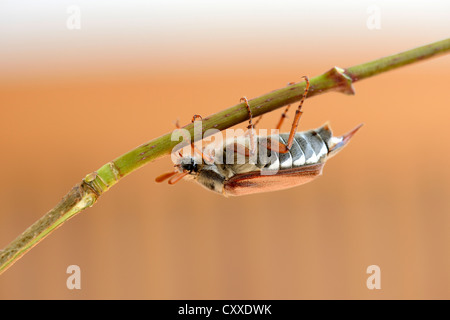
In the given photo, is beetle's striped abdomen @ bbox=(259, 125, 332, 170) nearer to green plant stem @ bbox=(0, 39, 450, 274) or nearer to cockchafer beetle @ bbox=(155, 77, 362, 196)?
cockchafer beetle @ bbox=(155, 77, 362, 196)

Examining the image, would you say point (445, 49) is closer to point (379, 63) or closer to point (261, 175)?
point (379, 63)

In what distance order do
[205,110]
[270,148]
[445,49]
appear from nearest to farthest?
[445,49] < [270,148] < [205,110]

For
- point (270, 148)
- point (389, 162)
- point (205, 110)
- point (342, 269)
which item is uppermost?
point (205, 110)

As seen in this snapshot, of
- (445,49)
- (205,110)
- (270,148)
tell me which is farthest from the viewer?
(205,110)

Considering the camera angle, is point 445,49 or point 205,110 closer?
point 445,49

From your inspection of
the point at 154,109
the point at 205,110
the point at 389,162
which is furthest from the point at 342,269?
the point at 154,109

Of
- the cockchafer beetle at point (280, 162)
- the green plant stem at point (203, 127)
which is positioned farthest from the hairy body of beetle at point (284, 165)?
the green plant stem at point (203, 127)

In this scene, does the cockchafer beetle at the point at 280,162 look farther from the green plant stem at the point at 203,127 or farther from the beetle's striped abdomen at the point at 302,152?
the green plant stem at the point at 203,127
